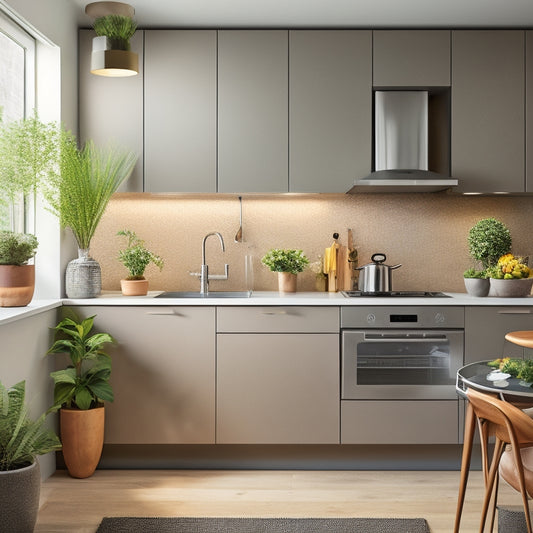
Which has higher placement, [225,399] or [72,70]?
[72,70]

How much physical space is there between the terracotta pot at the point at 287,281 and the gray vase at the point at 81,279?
3.67 ft

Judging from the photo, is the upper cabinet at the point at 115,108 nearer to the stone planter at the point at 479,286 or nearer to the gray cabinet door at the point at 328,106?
the gray cabinet door at the point at 328,106

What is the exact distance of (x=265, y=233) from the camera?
13.5ft

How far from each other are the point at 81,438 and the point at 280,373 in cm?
110

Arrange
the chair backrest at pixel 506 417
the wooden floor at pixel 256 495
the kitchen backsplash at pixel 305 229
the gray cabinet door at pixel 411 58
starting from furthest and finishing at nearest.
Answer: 1. the kitchen backsplash at pixel 305 229
2. the gray cabinet door at pixel 411 58
3. the wooden floor at pixel 256 495
4. the chair backrest at pixel 506 417

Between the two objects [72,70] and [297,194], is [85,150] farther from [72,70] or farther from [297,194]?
[297,194]

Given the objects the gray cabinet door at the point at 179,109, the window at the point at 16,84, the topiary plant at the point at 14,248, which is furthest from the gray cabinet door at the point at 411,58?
the topiary plant at the point at 14,248

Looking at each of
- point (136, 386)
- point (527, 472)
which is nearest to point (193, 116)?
point (136, 386)

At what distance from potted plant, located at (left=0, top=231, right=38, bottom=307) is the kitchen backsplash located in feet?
3.35

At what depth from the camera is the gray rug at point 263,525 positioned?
8.95ft

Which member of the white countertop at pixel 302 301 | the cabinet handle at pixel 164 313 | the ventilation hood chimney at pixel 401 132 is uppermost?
the ventilation hood chimney at pixel 401 132

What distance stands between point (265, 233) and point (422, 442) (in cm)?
162

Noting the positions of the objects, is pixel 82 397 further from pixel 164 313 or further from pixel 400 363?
pixel 400 363

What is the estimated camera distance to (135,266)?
147 inches
